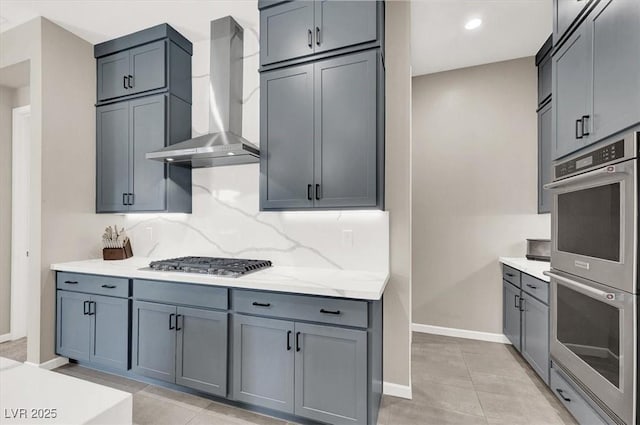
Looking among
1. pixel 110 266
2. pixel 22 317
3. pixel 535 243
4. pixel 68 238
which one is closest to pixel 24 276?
pixel 22 317

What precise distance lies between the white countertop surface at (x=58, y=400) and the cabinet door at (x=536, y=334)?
8.95ft

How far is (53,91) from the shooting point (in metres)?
2.78

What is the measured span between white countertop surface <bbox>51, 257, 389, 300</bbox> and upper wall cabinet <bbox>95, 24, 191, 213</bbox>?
658 mm

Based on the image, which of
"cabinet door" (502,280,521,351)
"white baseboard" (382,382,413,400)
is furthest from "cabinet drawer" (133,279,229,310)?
"cabinet door" (502,280,521,351)

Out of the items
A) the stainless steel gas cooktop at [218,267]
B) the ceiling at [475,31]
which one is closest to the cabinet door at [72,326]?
the stainless steel gas cooktop at [218,267]

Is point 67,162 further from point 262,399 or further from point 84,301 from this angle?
point 262,399

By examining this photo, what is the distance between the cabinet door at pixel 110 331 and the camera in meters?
2.45

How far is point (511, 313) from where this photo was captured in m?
3.09

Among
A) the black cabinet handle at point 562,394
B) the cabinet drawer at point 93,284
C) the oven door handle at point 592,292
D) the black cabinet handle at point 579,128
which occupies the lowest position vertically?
the black cabinet handle at point 562,394

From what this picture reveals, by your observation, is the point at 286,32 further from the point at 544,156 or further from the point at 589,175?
the point at 544,156

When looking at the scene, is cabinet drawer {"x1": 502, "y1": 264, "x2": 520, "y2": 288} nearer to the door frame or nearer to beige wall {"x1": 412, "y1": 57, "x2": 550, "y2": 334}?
beige wall {"x1": 412, "y1": 57, "x2": 550, "y2": 334}

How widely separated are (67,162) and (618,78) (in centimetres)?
404

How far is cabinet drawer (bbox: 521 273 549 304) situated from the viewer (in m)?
2.32

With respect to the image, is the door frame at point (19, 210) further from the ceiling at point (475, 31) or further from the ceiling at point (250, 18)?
the ceiling at point (475, 31)
